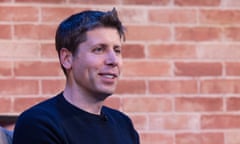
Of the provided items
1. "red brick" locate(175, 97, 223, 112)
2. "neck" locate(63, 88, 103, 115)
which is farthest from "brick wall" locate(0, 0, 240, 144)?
"neck" locate(63, 88, 103, 115)

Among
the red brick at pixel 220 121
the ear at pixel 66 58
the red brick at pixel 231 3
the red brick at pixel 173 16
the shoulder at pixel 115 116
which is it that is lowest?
the red brick at pixel 220 121

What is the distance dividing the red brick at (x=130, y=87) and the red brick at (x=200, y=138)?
0.35 metres

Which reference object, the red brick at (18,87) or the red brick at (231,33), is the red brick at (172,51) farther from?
the red brick at (18,87)

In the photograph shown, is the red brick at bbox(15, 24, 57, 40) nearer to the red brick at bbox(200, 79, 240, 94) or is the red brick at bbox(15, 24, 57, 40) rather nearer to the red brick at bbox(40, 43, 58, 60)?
the red brick at bbox(40, 43, 58, 60)

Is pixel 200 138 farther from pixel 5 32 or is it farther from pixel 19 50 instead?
pixel 5 32

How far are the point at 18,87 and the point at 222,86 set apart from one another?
1.16 meters

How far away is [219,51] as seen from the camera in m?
3.65

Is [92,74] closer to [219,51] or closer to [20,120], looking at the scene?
[20,120]

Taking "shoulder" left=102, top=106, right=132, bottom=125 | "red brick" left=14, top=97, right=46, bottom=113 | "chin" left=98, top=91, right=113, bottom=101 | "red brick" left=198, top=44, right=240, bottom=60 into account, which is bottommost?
"red brick" left=14, top=97, right=46, bottom=113

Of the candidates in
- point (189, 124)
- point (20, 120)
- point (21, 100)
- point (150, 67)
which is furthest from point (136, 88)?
point (20, 120)

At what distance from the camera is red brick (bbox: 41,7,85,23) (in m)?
3.45

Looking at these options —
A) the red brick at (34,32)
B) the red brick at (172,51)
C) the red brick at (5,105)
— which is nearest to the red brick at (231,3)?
the red brick at (172,51)

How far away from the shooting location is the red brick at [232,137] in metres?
3.66

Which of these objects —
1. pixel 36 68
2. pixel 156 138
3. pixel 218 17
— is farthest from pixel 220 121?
pixel 36 68
